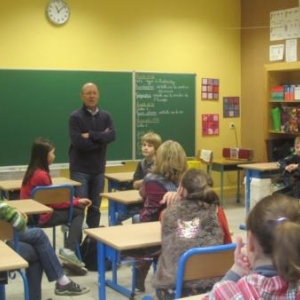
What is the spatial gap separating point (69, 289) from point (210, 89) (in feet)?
16.4

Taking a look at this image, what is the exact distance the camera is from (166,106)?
311 inches

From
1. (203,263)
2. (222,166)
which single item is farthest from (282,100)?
(203,263)

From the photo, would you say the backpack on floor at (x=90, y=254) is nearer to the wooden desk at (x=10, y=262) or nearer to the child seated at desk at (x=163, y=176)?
the child seated at desk at (x=163, y=176)

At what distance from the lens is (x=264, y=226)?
162 centimetres

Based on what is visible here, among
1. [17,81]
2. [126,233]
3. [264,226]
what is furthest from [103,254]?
[17,81]

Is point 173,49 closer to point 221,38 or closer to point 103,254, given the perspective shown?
point 221,38

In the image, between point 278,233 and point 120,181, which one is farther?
point 120,181

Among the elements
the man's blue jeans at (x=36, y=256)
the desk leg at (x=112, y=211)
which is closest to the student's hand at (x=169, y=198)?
the man's blue jeans at (x=36, y=256)

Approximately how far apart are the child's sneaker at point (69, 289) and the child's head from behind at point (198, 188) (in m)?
1.48

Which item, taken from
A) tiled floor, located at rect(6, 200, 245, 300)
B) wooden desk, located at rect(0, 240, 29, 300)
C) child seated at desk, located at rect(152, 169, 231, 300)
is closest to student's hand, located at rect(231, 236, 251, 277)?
child seated at desk, located at rect(152, 169, 231, 300)

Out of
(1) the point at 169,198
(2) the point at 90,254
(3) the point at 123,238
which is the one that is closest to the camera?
(3) the point at 123,238

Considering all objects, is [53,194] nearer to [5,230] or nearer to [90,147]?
[90,147]

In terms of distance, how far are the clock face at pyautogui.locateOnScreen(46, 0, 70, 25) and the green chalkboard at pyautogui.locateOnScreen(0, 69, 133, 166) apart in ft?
2.18

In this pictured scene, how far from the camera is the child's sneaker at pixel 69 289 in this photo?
391 cm
